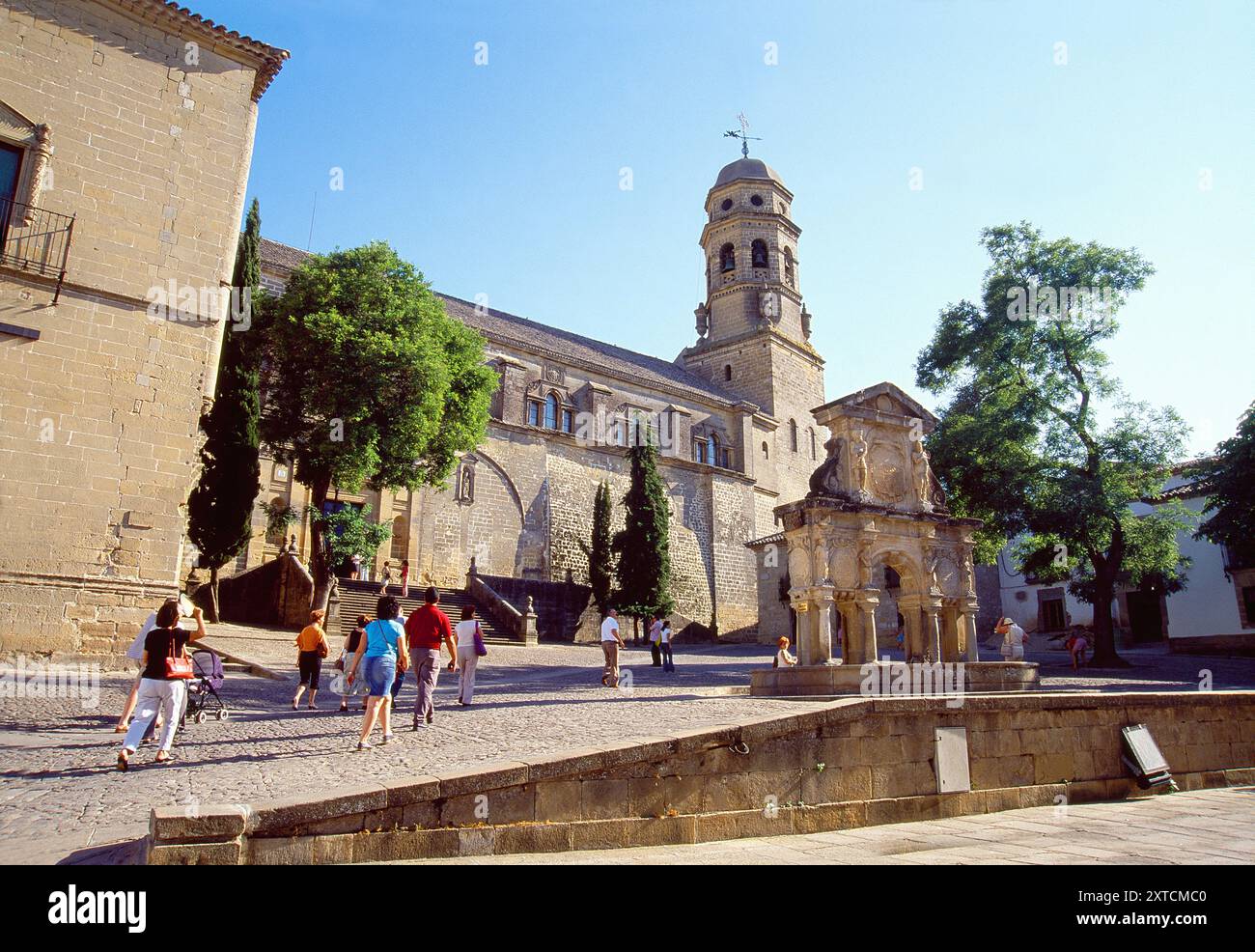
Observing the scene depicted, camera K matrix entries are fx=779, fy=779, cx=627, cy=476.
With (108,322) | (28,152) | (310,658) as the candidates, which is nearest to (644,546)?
(108,322)

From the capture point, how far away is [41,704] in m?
10.1

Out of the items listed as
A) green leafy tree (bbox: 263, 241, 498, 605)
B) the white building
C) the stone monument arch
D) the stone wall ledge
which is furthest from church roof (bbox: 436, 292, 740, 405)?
the stone wall ledge

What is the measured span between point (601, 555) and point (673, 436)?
1000 centimetres

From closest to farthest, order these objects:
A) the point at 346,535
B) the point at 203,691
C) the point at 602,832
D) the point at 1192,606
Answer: the point at 602,832 < the point at 203,691 < the point at 346,535 < the point at 1192,606

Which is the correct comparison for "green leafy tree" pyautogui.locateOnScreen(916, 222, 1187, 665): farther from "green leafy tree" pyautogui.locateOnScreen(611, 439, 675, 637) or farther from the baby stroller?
the baby stroller

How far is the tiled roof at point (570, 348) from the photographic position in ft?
118

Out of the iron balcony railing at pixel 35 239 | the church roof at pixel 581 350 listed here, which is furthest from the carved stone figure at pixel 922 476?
the church roof at pixel 581 350

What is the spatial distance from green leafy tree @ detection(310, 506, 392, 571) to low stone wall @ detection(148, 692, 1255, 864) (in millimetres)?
16576

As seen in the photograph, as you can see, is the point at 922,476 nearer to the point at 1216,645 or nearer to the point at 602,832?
the point at 602,832

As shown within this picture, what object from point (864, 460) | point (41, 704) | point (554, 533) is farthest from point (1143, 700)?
point (554, 533)

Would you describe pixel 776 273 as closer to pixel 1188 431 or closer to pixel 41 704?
pixel 1188 431

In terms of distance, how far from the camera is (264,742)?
27.2 feet

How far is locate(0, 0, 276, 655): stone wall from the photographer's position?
12.8 meters

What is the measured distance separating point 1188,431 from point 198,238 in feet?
79.9
